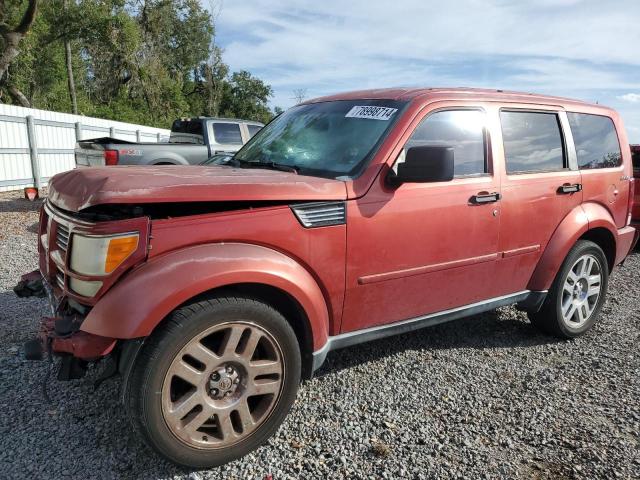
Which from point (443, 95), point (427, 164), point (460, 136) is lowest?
point (427, 164)

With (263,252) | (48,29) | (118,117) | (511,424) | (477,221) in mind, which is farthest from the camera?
(118,117)

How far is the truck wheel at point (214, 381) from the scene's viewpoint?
7.70 feet

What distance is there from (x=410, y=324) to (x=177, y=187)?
1.74 meters

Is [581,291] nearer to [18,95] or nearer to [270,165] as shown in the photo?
[270,165]

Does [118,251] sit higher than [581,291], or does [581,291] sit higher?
[118,251]

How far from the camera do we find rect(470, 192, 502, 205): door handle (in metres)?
3.40

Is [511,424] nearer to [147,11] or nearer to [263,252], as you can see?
[263,252]

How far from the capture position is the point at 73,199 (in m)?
2.47

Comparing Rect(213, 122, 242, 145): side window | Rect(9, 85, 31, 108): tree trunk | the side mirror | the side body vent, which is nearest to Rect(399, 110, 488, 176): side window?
the side mirror

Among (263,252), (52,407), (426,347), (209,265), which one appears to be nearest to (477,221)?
(426,347)

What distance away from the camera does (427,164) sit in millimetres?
2830

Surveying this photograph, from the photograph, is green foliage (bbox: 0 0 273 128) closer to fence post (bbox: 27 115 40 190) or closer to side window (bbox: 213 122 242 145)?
fence post (bbox: 27 115 40 190)

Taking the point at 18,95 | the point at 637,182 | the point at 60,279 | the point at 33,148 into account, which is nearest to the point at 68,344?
the point at 60,279

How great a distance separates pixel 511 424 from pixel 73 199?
9.00ft
